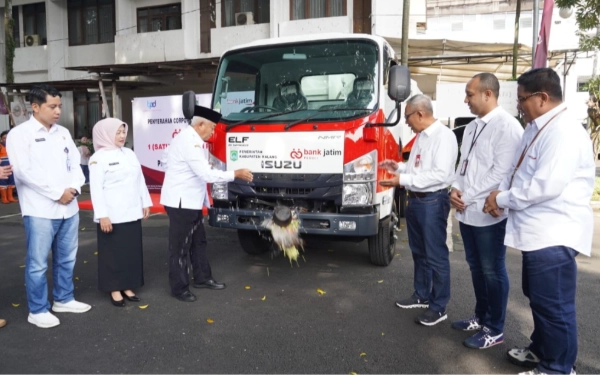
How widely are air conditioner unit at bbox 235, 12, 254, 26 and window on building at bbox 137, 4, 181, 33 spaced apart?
2.83 meters

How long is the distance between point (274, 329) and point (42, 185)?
225 cm

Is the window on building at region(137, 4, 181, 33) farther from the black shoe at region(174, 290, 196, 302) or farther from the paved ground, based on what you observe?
the black shoe at region(174, 290, 196, 302)

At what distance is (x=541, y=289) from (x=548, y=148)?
2.83 ft

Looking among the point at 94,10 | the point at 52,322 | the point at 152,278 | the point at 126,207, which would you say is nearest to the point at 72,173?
the point at 126,207

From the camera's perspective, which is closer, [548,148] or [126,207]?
[548,148]

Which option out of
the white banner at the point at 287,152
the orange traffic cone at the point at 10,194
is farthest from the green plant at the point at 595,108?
the orange traffic cone at the point at 10,194

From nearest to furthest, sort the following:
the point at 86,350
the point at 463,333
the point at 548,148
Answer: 1. the point at 548,148
2. the point at 86,350
3. the point at 463,333

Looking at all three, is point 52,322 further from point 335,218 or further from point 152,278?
point 335,218

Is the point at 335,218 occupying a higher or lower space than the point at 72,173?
lower

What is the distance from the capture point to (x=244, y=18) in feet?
57.6

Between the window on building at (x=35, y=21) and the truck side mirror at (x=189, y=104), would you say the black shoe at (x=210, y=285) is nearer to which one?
the truck side mirror at (x=189, y=104)

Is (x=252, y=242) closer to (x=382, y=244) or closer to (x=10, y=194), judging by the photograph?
(x=382, y=244)

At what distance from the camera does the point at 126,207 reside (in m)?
4.55

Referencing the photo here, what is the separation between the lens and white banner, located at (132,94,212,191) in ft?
34.6
